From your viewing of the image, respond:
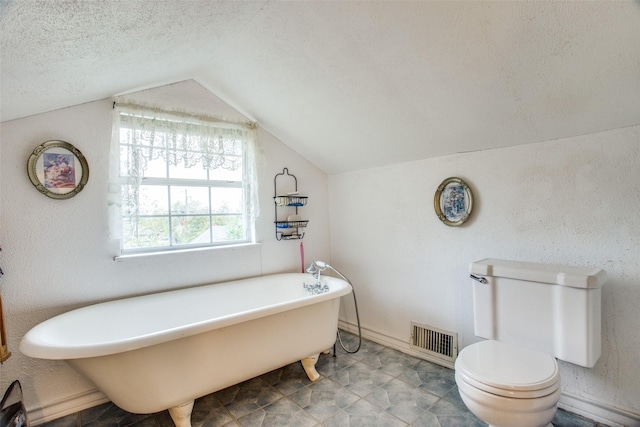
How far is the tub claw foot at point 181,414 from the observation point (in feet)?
5.53

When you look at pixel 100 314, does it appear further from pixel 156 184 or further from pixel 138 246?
pixel 156 184

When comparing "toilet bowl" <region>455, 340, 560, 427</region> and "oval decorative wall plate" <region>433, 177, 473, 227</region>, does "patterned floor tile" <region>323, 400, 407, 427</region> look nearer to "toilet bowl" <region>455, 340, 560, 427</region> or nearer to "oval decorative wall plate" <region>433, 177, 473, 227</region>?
"toilet bowl" <region>455, 340, 560, 427</region>

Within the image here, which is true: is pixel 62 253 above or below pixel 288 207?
below

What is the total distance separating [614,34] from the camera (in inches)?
49.9

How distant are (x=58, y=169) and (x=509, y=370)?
2.72 metres

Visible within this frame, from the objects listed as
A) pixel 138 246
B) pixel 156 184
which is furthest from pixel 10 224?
pixel 156 184

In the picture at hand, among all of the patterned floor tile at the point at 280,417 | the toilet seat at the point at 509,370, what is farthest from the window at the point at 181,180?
the toilet seat at the point at 509,370

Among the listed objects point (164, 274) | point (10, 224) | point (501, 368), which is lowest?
point (501, 368)

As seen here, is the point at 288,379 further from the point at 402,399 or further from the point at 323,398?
the point at 402,399

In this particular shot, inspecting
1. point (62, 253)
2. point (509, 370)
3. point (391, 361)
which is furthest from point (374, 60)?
point (62, 253)

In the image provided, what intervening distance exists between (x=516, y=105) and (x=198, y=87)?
2238mm

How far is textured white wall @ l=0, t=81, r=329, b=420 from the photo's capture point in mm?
1836

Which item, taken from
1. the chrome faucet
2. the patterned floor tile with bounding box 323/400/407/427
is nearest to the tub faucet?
the chrome faucet

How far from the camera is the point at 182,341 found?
1600 mm
